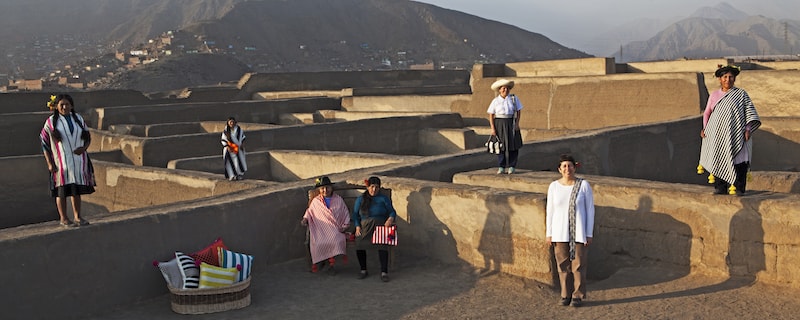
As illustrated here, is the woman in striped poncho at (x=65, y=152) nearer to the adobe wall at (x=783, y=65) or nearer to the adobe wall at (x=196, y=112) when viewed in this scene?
the adobe wall at (x=196, y=112)

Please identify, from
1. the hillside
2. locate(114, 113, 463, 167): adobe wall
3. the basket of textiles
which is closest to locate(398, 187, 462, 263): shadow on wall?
the basket of textiles

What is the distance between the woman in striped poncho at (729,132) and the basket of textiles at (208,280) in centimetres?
395

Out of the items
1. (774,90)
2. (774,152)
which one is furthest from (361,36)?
(774,152)

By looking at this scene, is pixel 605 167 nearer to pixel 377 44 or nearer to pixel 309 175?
pixel 309 175

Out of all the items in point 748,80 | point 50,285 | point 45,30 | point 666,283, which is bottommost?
point 666,283

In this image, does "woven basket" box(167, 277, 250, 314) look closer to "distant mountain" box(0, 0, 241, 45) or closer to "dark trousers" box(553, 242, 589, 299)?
"dark trousers" box(553, 242, 589, 299)

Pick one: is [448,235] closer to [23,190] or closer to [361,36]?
[23,190]

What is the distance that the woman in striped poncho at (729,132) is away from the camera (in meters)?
6.52

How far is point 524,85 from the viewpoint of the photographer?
17.1 m

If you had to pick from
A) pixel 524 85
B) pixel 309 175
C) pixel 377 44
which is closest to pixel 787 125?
pixel 524 85

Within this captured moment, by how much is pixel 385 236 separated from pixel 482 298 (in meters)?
1.10

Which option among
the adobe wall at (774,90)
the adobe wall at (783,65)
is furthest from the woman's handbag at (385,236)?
the adobe wall at (783,65)

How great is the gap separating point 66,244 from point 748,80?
12716 millimetres

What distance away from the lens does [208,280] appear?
20.6 ft
